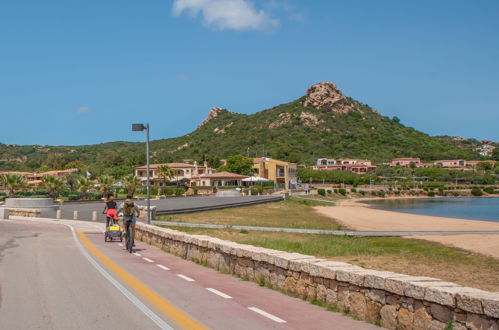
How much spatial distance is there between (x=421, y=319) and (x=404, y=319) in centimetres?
33

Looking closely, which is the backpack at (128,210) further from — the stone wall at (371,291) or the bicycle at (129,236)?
the stone wall at (371,291)

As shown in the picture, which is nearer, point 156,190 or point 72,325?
point 72,325

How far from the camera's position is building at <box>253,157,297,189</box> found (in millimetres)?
110062

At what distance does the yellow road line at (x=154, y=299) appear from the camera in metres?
6.94

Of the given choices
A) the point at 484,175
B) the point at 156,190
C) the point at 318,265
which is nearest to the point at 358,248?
the point at 318,265

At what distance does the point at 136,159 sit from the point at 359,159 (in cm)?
7380

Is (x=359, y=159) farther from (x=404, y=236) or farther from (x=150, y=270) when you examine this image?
(x=150, y=270)

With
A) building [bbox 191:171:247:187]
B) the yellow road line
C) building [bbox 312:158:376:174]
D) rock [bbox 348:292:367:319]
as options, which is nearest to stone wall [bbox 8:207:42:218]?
the yellow road line

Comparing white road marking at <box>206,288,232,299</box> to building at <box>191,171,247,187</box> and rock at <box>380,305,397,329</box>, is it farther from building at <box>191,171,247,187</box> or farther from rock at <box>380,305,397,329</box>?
building at <box>191,171,247,187</box>

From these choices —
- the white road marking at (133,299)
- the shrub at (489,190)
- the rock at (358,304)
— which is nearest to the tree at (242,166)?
the shrub at (489,190)

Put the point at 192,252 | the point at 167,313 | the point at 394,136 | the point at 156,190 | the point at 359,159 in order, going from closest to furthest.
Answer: the point at 167,313 → the point at 192,252 → the point at 156,190 → the point at 359,159 → the point at 394,136

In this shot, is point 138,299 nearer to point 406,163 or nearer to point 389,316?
point 389,316

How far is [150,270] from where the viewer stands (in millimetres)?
11969

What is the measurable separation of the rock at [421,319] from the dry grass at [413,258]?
691cm
